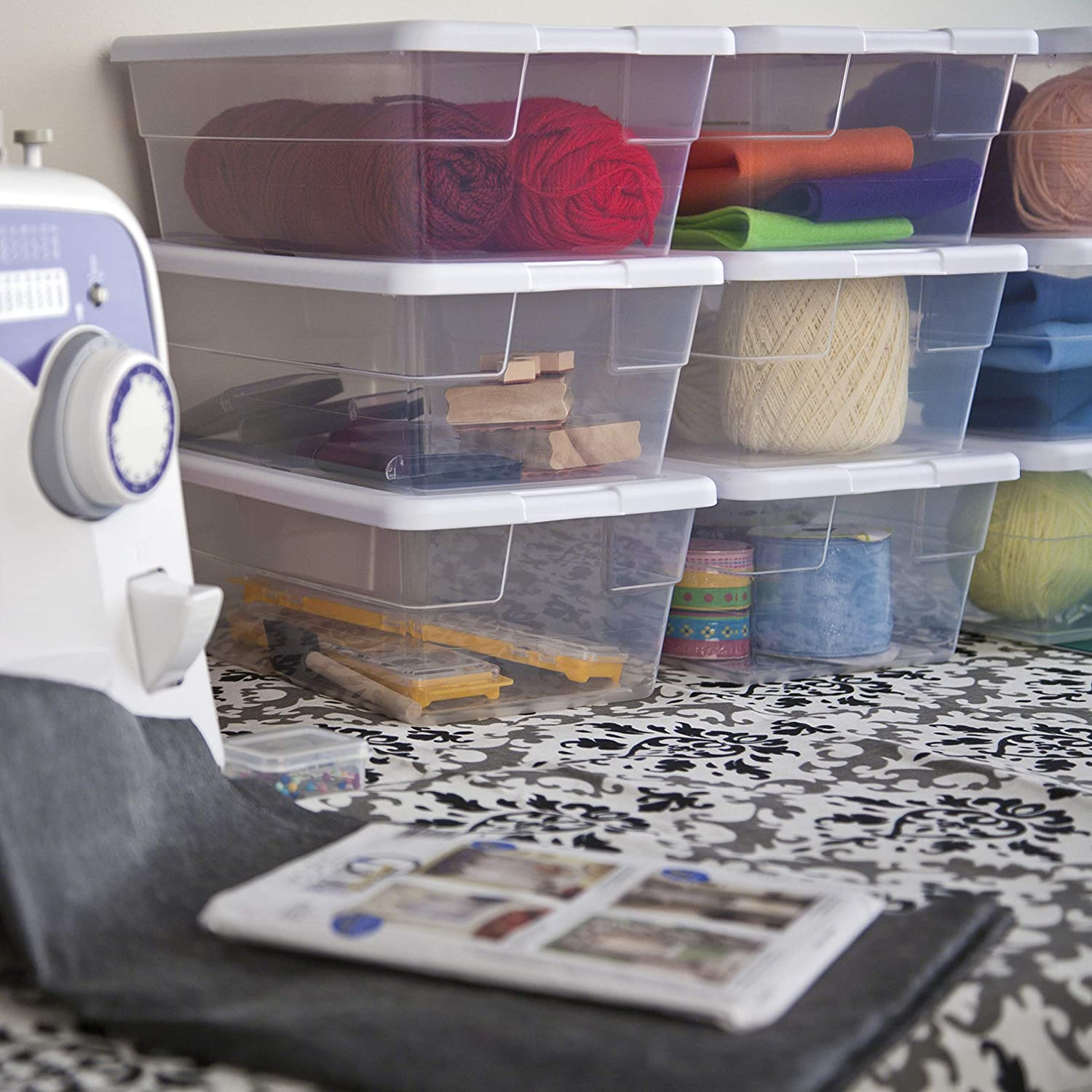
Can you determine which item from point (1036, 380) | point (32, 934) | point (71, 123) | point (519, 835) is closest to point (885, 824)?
point (519, 835)

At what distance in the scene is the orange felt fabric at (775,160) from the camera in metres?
1.12

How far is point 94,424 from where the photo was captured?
27.0 inches

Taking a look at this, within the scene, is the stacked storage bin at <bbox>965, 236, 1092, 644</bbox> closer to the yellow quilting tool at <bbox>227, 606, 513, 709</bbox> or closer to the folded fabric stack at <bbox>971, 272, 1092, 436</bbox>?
the folded fabric stack at <bbox>971, 272, 1092, 436</bbox>

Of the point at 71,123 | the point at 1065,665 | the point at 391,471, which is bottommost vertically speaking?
the point at 1065,665

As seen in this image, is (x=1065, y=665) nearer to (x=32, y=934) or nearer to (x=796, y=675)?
(x=796, y=675)

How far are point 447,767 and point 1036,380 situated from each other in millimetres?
650

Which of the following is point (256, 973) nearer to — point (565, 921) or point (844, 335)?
point (565, 921)

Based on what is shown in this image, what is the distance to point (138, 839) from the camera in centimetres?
69

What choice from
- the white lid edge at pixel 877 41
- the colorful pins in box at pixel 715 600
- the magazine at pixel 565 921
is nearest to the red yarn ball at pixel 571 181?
the white lid edge at pixel 877 41

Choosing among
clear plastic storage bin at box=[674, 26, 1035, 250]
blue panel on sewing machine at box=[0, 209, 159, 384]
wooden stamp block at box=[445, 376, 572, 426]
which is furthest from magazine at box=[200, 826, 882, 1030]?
clear plastic storage bin at box=[674, 26, 1035, 250]

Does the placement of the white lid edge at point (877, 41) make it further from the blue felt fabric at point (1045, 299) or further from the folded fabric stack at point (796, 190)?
the blue felt fabric at point (1045, 299)

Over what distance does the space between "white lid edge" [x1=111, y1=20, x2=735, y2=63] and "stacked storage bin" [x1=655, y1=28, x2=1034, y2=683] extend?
0.28 ft

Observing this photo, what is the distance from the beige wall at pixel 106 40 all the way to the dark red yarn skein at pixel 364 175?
14 centimetres

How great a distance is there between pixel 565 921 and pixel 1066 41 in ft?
3.06
